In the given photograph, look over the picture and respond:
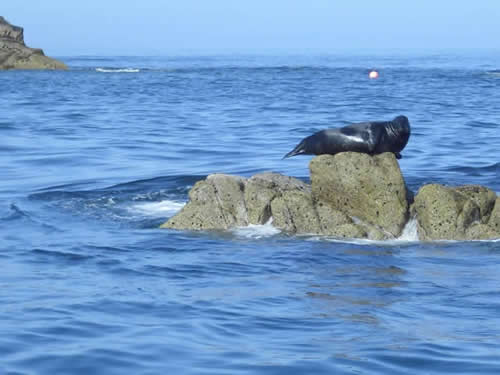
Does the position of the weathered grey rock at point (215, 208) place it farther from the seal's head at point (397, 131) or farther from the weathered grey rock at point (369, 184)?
the seal's head at point (397, 131)

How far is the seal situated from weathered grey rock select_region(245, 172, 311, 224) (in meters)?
0.58

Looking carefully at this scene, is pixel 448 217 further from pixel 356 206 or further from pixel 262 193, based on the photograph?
pixel 262 193

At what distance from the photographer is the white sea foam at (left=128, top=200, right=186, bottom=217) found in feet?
44.1

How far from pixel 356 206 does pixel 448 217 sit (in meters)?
1.08

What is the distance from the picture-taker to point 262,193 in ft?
39.2

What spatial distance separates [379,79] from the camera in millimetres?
48906

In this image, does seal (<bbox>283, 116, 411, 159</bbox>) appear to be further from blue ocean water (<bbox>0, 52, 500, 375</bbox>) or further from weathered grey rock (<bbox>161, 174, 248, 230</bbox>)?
blue ocean water (<bbox>0, 52, 500, 375</bbox>)

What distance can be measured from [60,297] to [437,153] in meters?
12.0

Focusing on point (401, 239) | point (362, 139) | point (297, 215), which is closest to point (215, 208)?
point (297, 215)

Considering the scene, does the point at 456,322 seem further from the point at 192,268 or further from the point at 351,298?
the point at 192,268

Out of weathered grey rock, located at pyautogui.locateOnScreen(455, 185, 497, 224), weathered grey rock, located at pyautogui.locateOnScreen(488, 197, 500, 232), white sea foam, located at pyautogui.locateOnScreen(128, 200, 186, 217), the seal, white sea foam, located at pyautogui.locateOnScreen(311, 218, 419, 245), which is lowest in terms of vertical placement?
white sea foam, located at pyautogui.locateOnScreen(128, 200, 186, 217)

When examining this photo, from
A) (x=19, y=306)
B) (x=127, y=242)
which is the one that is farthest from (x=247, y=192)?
(x=19, y=306)

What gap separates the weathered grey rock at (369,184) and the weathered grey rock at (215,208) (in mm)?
976

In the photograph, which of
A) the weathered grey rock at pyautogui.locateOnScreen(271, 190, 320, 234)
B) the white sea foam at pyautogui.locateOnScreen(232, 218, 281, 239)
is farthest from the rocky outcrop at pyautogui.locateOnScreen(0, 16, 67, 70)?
the weathered grey rock at pyautogui.locateOnScreen(271, 190, 320, 234)
